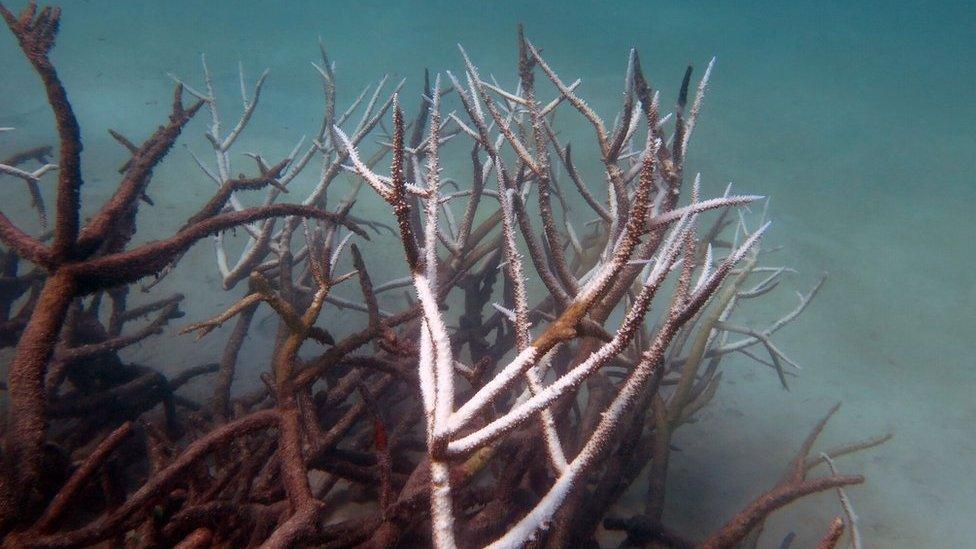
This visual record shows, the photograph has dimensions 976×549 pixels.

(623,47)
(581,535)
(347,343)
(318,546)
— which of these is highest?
(623,47)

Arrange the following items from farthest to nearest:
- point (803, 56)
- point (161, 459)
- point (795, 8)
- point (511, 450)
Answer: point (795, 8) → point (803, 56) → point (511, 450) → point (161, 459)

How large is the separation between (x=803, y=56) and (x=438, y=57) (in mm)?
17847

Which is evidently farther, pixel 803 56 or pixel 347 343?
pixel 803 56

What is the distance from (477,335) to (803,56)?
1117 inches

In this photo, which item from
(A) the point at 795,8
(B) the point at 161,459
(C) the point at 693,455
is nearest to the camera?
(B) the point at 161,459

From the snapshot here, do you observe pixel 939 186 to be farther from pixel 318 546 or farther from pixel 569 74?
pixel 318 546

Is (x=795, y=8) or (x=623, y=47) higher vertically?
(x=795, y=8)

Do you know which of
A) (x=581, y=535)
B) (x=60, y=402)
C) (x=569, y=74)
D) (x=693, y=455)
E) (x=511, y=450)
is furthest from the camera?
(x=569, y=74)

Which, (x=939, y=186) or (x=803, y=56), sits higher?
(x=803, y=56)

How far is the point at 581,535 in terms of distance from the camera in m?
2.64

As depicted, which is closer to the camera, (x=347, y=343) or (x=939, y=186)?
(x=347, y=343)

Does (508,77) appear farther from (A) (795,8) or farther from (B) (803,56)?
(A) (795,8)

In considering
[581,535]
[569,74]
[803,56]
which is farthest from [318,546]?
[803,56]

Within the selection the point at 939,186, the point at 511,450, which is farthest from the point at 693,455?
the point at 939,186
